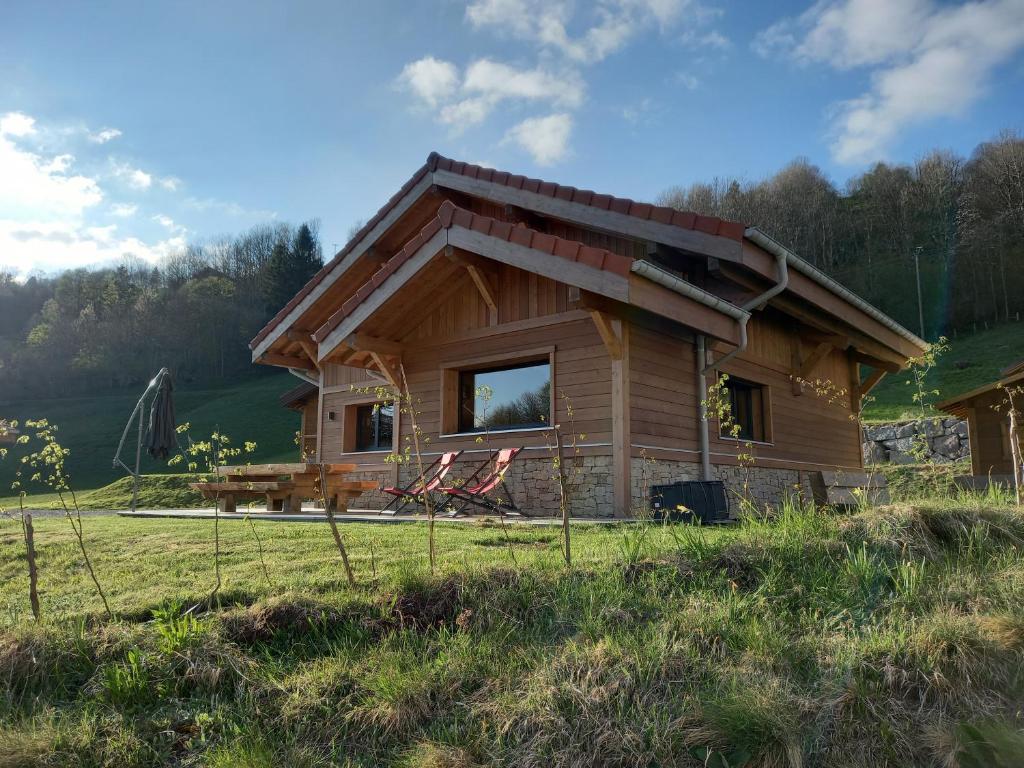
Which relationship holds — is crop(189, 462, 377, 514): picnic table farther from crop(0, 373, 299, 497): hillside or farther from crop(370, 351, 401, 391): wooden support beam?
crop(0, 373, 299, 497): hillside

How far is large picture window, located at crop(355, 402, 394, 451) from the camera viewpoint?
509 inches

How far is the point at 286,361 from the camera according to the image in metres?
14.3

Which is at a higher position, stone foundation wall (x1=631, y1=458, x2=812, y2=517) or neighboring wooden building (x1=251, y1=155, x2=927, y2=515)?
neighboring wooden building (x1=251, y1=155, x2=927, y2=515)

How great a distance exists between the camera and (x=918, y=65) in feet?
26.9

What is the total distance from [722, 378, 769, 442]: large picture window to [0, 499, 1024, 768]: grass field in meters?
7.15

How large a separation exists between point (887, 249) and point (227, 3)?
33.3m

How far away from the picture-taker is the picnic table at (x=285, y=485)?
31.2ft

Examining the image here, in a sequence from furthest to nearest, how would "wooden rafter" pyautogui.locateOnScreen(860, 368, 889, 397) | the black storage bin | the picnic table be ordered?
"wooden rafter" pyautogui.locateOnScreen(860, 368, 889, 397) → the picnic table → the black storage bin

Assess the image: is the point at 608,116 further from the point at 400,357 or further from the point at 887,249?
the point at 887,249

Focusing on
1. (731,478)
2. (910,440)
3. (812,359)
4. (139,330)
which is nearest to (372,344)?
(731,478)

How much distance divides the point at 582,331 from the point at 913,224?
3181 cm

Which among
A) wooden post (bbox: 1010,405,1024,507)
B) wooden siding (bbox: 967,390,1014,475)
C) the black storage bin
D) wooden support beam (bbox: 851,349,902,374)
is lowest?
the black storage bin

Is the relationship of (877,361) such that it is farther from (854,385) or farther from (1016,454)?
(1016,454)

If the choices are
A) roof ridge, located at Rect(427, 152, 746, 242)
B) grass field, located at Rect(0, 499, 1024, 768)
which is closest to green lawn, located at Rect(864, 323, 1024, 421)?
roof ridge, located at Rect(427, 152, 746, 242)
